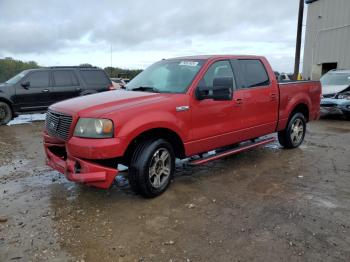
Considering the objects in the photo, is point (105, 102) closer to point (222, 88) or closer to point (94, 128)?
point (94, 128)

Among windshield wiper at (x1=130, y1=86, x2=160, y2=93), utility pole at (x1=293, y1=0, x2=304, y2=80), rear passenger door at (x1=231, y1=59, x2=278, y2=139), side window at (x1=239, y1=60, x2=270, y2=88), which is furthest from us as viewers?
utility pole at (x1=293, y1=0, x2=304, y2=80)

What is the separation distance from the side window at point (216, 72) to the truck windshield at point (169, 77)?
16 cm

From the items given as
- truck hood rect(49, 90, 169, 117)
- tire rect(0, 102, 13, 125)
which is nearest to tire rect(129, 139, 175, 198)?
truck hood rect(49, 90, 169, 117)

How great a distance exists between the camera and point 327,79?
46.1 ft

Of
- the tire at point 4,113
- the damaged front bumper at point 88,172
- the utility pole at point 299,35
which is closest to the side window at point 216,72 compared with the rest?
the damaged front bumper at point 88,172

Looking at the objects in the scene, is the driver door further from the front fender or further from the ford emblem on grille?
the ford emblem on grille

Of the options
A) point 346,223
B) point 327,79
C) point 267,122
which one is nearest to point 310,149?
point 267,122

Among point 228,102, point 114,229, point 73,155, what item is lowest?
point 114,229

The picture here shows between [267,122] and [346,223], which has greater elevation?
[267,122]

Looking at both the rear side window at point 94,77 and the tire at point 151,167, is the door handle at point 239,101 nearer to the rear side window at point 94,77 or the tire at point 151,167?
the tire at point 151,167

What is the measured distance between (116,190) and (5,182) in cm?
172

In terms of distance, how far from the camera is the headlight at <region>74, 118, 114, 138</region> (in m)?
4.28

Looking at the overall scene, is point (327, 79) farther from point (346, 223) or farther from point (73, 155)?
point (73, 155)

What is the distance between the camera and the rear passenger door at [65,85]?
11.9 meters
